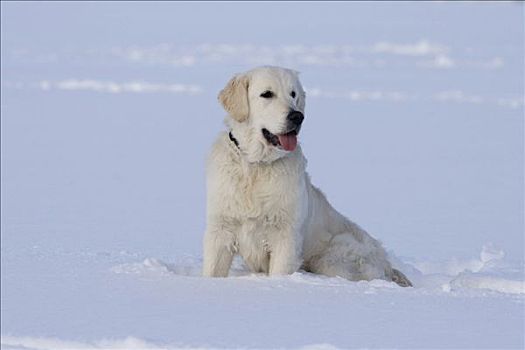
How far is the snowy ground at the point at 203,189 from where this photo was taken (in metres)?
4.68

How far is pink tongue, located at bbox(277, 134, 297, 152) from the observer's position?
231 inches

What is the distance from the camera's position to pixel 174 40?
2856 cm

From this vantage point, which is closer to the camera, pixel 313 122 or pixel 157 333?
pixel 157 333

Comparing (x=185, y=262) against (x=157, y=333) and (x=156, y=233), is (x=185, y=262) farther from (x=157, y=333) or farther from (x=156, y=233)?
(x=157, y=333)

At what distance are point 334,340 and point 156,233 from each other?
355cm

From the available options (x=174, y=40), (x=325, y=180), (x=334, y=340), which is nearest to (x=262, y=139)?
(x=334, y=340)

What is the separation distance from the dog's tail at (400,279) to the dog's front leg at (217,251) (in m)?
0.99

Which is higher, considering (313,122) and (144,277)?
(313,122)

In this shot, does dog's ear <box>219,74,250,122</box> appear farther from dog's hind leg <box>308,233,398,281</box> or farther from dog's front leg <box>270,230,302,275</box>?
dog's hind leg <box>308,233,398,281</box>

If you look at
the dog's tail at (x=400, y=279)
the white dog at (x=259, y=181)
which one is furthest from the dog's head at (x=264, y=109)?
the dog's tail at (x=400, y=279)

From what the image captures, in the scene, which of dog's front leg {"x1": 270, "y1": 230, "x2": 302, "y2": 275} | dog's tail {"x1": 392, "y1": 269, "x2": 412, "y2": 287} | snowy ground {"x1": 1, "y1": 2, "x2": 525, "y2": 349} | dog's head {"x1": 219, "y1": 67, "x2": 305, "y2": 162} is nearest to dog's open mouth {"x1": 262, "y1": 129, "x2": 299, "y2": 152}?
dog's head {"x1": 219, "y1": 67, "x2": 305, "y2": 162}

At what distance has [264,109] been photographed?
19.3ft

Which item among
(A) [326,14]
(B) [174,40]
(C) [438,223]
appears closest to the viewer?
(C) [438,223]

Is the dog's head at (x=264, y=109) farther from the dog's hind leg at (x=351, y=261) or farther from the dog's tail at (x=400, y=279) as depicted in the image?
the dog's tail at (x=400, y=279)
